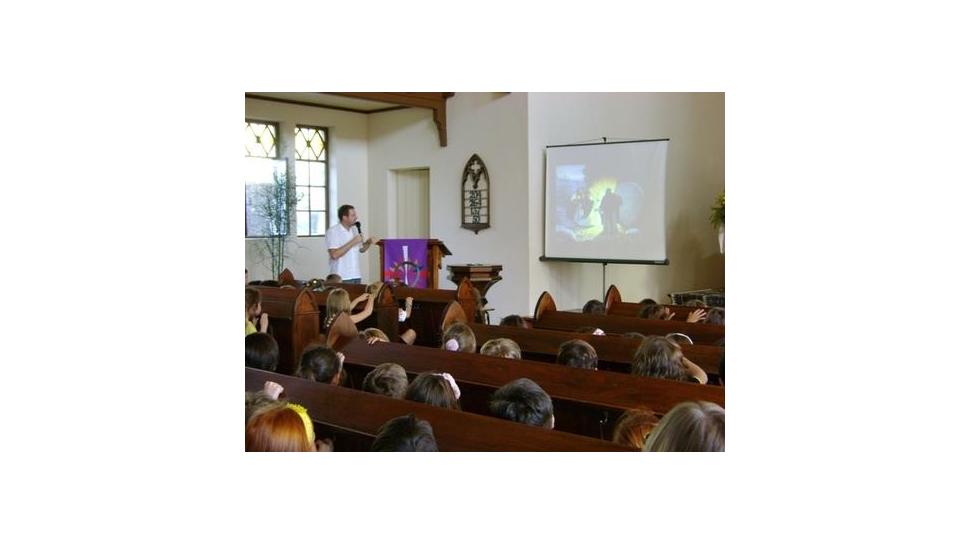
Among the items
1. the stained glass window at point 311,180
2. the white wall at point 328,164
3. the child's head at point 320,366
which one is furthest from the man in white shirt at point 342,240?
the child's head at point 320,366

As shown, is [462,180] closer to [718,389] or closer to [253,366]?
[253,366]

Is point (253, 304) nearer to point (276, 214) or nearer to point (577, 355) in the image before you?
point (577, 355)

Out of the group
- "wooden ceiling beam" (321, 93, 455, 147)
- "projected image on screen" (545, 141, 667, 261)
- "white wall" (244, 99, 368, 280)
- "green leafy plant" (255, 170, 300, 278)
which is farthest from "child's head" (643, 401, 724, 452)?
"white wall" (244, 99, 368, 280)

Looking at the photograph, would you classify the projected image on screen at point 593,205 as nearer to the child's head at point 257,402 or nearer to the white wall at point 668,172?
the white wall at point 668,172

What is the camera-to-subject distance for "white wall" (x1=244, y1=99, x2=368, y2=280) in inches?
397

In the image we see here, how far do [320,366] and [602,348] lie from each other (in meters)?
1.52

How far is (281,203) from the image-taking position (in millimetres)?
10070

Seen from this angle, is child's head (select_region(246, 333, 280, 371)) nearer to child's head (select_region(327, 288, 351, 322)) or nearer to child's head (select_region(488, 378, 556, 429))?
child's head (select_region(327, 288, 351, 322))

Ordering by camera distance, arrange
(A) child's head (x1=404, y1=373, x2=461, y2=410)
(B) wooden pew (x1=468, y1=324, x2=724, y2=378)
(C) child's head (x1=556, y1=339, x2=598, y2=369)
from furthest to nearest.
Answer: (B) wooden pew (x1=468, y1=324, x2=724, y2=378), (C) child's head (x1=556, y1=339, x2=598, y2=369), (A) child's head (x1=404, y1=373, x2=461, y2=410)

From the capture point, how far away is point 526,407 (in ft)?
9.70

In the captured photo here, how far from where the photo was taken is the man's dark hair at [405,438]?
2498 mm

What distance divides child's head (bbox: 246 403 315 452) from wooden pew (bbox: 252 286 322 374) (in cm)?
224

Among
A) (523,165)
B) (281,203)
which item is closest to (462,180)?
(523,165)
